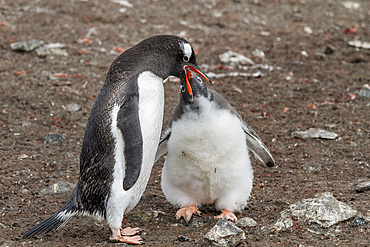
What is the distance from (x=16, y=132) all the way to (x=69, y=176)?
3.54ft

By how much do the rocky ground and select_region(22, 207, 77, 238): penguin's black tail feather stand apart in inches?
2.8

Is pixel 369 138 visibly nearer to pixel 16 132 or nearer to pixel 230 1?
pixel 16 132

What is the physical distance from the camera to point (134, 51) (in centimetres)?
372

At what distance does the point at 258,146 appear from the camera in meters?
4.51

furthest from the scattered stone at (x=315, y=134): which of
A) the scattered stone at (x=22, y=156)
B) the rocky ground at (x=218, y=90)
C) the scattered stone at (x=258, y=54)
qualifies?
the scattered stone at (x=22, y=156)

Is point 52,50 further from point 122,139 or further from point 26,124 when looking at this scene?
point 122,139

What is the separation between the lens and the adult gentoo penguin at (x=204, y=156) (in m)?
3.85

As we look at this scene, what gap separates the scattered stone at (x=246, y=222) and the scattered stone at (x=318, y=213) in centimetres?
19

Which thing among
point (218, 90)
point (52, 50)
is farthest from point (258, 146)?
point (52, 50)

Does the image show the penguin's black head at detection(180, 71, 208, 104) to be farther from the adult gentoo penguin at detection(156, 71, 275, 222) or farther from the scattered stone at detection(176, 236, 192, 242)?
the scattered stone at detection(176, 236, 192, 242)

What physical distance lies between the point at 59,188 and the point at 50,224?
970mm

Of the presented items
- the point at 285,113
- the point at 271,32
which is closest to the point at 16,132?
the point at 285,113

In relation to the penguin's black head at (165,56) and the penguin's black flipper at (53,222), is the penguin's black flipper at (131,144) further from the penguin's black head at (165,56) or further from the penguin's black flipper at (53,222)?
the penguin's black flipper at (53,222)

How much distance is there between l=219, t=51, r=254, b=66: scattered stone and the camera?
25.2ft
